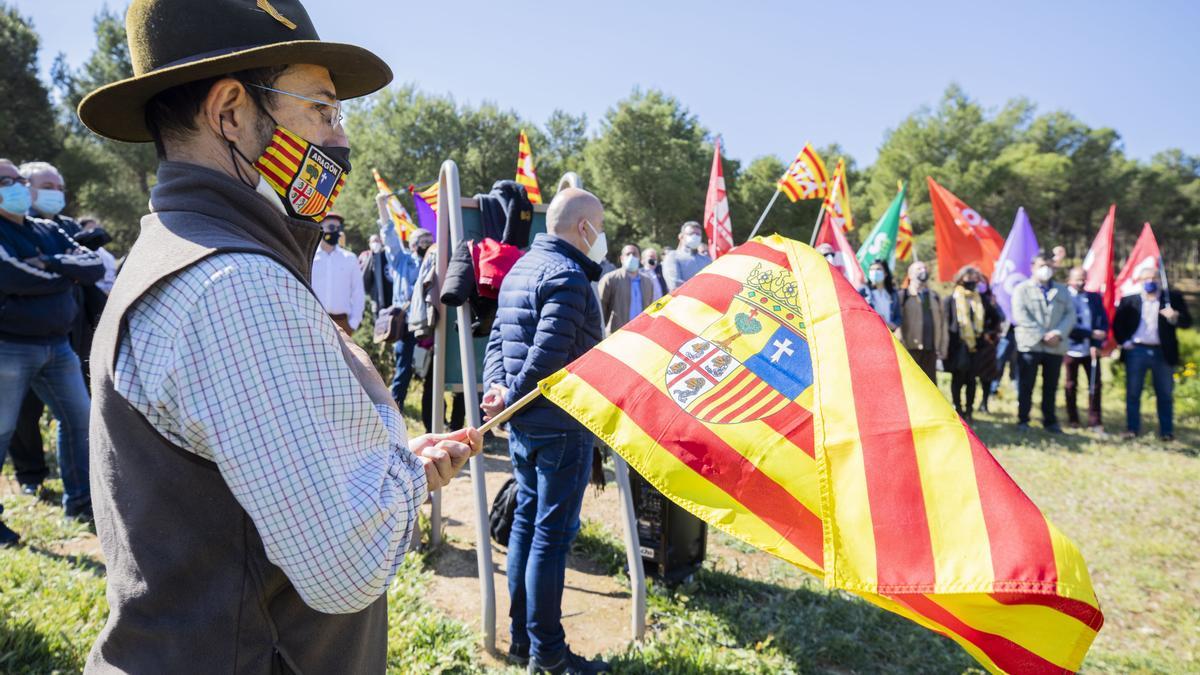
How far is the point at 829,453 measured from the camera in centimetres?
169

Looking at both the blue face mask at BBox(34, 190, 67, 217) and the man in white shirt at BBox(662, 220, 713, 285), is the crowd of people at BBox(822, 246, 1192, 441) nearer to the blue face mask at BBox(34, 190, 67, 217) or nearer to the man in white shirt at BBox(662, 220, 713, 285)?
the man in white shirt at BBox(662, 220, 713, 285)

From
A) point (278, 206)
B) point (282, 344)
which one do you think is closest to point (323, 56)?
point (278, 206)

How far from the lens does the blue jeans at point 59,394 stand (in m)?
3.99

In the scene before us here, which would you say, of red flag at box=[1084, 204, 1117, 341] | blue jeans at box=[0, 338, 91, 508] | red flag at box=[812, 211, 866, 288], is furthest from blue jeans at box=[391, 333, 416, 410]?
red flag at box=[1084, 204, 1117, 341]

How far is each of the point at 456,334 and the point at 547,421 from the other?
6.92 ft

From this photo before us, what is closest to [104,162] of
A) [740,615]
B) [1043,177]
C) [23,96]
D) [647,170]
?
[23,96]

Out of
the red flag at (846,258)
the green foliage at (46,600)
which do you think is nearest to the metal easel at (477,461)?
the green foliage at (46,600)

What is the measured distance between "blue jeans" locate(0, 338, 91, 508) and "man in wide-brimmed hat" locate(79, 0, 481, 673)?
3620mm

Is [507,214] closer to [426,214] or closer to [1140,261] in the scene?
[426,214]

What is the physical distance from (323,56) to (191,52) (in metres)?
0.22

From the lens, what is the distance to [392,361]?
9.14 meters

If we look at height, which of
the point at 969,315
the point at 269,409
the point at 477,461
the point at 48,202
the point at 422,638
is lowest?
the point at 422,638

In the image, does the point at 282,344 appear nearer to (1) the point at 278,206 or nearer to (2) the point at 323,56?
(1) the point at 278,206

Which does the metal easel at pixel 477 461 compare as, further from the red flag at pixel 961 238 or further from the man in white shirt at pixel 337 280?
the red flag at pixel 961 238
